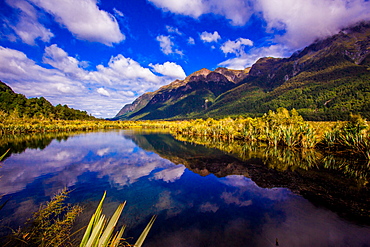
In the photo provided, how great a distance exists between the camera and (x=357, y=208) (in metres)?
10.7

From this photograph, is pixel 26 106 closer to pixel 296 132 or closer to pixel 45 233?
pixel 45 233

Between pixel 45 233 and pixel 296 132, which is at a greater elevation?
pixel 296 132

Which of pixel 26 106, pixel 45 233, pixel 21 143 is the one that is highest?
pixel 26 106

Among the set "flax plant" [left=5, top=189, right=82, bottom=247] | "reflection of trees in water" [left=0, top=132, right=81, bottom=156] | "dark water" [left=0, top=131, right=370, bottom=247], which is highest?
"flax plant" [left=5, top=189, right=82, bottom=247]

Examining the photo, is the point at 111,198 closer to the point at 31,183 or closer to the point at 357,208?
the point at 31,183

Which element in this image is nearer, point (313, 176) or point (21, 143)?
point (313, 176)

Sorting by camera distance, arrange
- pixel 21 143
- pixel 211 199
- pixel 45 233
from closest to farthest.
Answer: pixel 45 233 < pixel 211 199 < pixel 21 143

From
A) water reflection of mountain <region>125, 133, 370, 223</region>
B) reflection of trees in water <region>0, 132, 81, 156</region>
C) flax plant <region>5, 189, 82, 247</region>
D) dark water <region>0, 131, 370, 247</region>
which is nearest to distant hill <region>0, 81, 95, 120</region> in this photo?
reflection of trees in water <region>0, 132, 81, 156</region>

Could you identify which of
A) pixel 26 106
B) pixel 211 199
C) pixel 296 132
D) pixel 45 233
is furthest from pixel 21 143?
pixel 26 106

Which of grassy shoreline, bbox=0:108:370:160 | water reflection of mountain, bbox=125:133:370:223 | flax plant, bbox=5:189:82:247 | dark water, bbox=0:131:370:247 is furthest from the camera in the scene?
grassy shoreline, bbox=0:108:370:160

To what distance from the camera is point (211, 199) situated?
12672mm

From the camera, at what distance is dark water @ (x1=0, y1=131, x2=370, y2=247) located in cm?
841

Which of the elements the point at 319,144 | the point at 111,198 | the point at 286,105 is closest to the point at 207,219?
the point at 111,198

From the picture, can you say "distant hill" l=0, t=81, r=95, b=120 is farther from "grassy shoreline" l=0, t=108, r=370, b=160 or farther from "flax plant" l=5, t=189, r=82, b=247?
"flax plant" l=5, t=189, r=82, b=247
